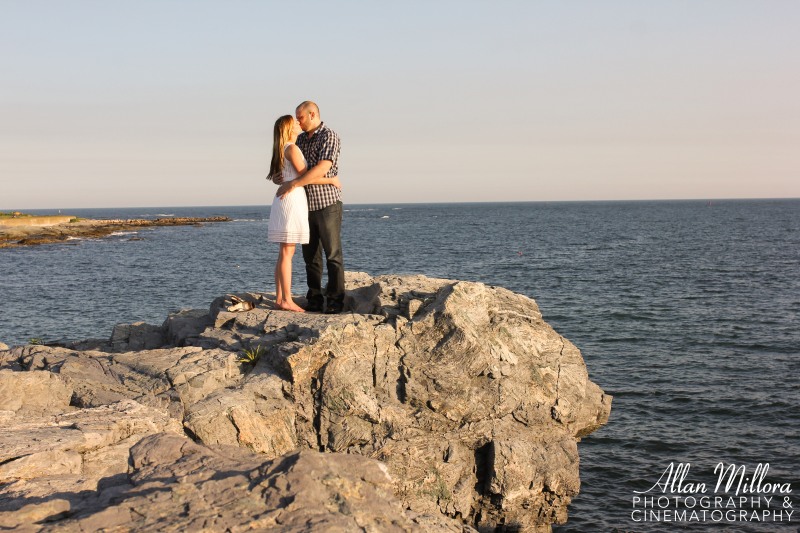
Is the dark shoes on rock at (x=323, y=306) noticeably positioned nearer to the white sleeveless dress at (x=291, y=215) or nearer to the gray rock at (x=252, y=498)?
the white sleeveless dress at (x=291, y=215)

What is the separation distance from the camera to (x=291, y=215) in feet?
34.2

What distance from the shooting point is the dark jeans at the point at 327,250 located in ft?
35.2

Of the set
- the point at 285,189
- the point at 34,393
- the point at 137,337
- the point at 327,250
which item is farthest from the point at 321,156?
the point at 34,393

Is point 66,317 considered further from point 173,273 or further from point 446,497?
point 446,497

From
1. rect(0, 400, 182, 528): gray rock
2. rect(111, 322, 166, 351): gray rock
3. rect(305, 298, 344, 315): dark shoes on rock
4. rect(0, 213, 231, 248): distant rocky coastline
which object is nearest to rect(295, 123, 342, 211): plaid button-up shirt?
rect(305, 298, 344, 315): dark shoes on rock

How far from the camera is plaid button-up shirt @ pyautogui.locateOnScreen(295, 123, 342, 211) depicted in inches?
411

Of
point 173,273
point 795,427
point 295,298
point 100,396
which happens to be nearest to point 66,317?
point 173,273

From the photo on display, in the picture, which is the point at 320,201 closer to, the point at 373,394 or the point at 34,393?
the point at 373,394

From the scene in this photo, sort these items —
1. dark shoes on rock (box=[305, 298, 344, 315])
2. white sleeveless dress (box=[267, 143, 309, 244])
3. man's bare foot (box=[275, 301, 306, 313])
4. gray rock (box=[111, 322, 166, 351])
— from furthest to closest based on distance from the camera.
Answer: gray rock (box=[111, 322, 166, 351])
dark shoes on rock (box=[305, 298, 344, 315])
man's bare foot (box=[275, 301, 306, 313])
white sleeveless dress (box=[267, 143, 309, 244])

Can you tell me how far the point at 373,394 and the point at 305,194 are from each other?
3.50 metres

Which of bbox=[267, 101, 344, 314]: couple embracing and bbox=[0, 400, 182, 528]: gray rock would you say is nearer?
bbox=[0, 400, 182, 528]: gray rock

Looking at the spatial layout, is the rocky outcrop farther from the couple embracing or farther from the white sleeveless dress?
the white sleeveless dress

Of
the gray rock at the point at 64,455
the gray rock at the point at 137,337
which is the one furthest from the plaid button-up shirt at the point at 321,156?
the gray rock at the point at 64,455

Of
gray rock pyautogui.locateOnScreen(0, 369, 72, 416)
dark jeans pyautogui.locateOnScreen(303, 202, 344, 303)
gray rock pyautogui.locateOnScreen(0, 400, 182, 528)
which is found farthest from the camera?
dark jeans pyautogui.locateOnScreen(303, 202, 344, 303)
